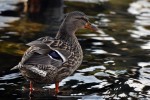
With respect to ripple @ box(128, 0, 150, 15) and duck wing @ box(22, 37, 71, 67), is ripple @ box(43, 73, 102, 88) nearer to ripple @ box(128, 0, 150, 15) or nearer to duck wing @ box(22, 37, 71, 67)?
duck wing @ box(22, 37, 71, 67)

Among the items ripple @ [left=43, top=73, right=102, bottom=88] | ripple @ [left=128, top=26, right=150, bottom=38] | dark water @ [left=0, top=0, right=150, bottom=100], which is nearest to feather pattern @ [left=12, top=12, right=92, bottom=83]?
dark water @ [left=0, top=0, right=150, bottom=100]

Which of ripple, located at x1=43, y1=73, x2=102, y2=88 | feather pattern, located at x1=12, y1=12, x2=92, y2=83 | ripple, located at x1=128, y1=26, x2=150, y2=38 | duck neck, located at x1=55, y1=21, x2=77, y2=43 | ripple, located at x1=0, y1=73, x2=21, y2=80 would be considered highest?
duck neck, located at x1=55, y1=21, x2=77, y2=43

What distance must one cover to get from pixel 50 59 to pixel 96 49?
159 inches

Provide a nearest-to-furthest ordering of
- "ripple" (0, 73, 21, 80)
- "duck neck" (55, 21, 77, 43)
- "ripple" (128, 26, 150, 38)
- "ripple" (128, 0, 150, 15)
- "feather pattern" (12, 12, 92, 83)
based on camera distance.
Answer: "feather pattern" (12, 12, 92, 83)
"duck neck" (55, 21, 77, 43)
"ripple" (0, 73, 21, 80)
"ripple" (128, 26, 150, 38)
"ripple" (128, 0, 150, 15)

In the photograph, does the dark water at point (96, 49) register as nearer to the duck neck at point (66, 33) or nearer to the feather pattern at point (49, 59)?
the feather pattern at point (49, 59)

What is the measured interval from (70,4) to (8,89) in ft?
29.8

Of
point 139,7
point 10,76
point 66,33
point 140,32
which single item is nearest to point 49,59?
point 66,33

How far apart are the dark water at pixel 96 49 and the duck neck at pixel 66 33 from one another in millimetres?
890

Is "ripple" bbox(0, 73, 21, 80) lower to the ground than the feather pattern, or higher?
lower

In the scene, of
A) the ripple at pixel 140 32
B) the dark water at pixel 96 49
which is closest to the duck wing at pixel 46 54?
the dark water at pixel 96 49

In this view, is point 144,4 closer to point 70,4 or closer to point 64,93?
point 70,4

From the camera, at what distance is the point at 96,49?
483 inches

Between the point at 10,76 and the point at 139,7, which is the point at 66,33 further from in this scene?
the point at 139,7

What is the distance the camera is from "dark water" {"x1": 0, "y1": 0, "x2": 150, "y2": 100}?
927 cm
